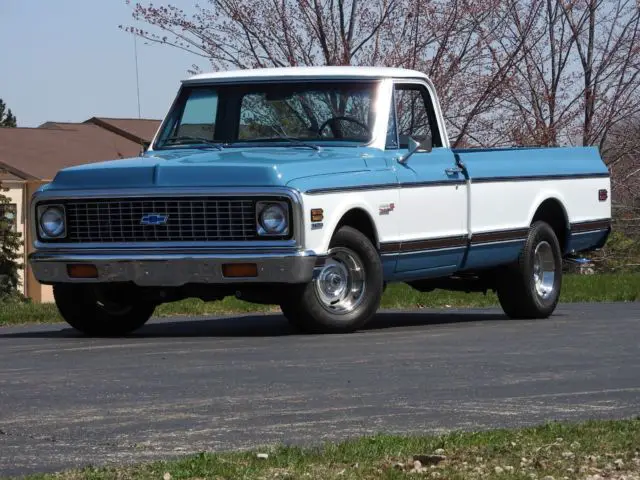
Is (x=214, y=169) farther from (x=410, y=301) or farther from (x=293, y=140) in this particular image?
(x=410, y=301)

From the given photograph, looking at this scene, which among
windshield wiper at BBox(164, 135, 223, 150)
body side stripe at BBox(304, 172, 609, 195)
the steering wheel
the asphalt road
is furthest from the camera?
windshield wiper at BBox(164, 135, 223, 150)

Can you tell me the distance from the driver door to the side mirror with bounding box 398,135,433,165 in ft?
0.06

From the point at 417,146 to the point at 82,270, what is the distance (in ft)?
9.48

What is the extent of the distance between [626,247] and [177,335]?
942 inches

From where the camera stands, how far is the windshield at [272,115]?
43.1ft

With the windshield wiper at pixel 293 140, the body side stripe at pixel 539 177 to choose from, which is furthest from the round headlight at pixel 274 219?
the body side stripe at pixel 539 177

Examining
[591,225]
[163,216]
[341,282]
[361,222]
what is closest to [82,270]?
[163,216]

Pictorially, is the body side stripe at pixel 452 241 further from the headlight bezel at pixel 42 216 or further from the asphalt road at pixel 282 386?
the headlight bezel at pixel 42 216

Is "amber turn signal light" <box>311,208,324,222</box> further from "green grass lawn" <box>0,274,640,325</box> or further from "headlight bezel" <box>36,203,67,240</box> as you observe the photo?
"green grass lawn" <box>0,274,640,325</box>

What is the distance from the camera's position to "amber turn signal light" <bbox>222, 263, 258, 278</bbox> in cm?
1162

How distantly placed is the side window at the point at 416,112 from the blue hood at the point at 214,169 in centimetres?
130

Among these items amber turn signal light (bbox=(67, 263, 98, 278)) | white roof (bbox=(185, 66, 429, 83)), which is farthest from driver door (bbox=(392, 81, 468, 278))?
amber turn signal light (bbox=(67, 263, 98, 278))

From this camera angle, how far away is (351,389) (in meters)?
8.73

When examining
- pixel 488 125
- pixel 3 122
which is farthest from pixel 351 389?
pixel 3 122
